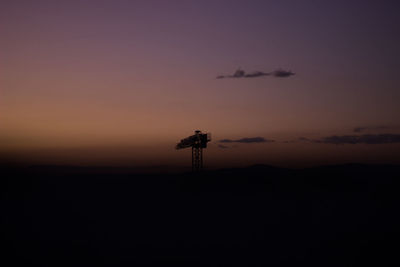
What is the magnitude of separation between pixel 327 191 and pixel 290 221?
27261mm

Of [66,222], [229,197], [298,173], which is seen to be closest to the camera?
[66,222]

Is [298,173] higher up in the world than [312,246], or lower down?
higher up

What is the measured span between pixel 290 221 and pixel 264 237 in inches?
257

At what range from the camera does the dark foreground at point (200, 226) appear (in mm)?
28797

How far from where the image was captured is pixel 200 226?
1501 inches

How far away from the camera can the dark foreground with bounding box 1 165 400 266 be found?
2880cm

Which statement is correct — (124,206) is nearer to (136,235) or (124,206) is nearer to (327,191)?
(136,235)

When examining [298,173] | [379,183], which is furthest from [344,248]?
[298,173]

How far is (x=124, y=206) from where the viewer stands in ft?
157

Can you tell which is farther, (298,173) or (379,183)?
(298,173)

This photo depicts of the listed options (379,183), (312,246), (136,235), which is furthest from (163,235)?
(379,183)

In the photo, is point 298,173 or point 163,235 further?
point 298,173

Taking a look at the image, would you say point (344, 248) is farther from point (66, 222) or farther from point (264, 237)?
point (66, 222)

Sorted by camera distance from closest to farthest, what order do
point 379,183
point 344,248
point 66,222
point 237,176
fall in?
point 344,248 → point 66,222 → point 379,183 → point 237,176
